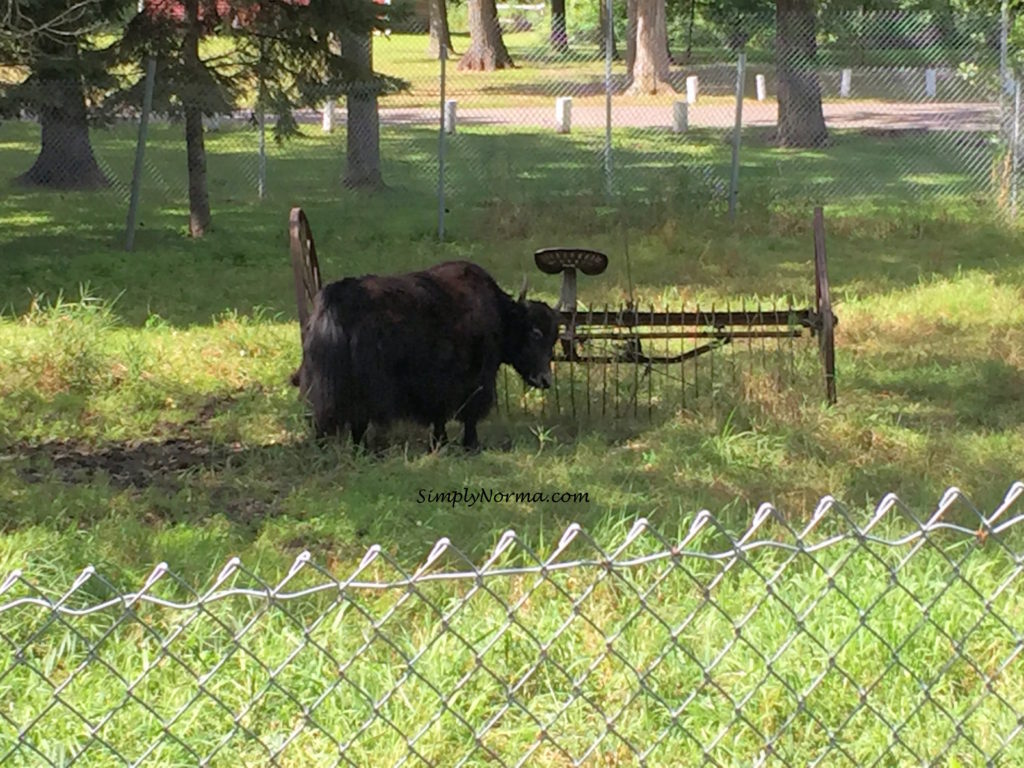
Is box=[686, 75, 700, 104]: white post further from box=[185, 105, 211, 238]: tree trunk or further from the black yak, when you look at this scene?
the black yak

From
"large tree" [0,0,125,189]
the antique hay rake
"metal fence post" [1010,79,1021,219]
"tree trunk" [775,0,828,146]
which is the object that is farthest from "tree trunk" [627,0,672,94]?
the antique hay rake

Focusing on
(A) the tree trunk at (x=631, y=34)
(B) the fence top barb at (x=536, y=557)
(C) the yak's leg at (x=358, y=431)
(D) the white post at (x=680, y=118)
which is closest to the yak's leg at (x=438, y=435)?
(C) the yak's leg at (x=358, y=431)

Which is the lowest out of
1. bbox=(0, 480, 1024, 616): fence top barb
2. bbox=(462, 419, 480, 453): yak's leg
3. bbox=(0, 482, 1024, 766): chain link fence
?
bbox=(462, 419, 480, 453): yak's leg

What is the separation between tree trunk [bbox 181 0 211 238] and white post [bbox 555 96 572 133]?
475 inches

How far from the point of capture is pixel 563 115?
89.7ft

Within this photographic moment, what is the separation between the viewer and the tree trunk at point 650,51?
3416cm

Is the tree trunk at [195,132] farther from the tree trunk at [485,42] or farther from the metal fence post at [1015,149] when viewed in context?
the tree trunk at [485,42]

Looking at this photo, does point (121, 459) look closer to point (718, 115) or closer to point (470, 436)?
point (470, 436)

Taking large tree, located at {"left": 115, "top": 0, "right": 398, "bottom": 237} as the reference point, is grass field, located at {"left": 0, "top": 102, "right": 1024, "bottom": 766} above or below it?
below

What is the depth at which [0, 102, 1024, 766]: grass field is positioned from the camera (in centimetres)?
478

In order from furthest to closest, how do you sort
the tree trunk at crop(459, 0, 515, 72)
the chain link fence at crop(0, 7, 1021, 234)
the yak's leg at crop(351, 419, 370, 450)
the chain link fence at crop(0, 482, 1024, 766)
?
the tree trunk at crop(459, 0, 515, 72), the chain link fence at crop(0, 7, 1021, 234), the yak's leg at crop(351, 419, 370, 450), the chain link fence at crop(0, 482, 1024, 766)

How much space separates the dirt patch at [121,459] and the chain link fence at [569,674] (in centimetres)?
224

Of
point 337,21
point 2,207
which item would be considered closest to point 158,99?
point 337,21

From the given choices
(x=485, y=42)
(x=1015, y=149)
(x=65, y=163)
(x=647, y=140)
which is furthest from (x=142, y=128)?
(x=485, y=42)
